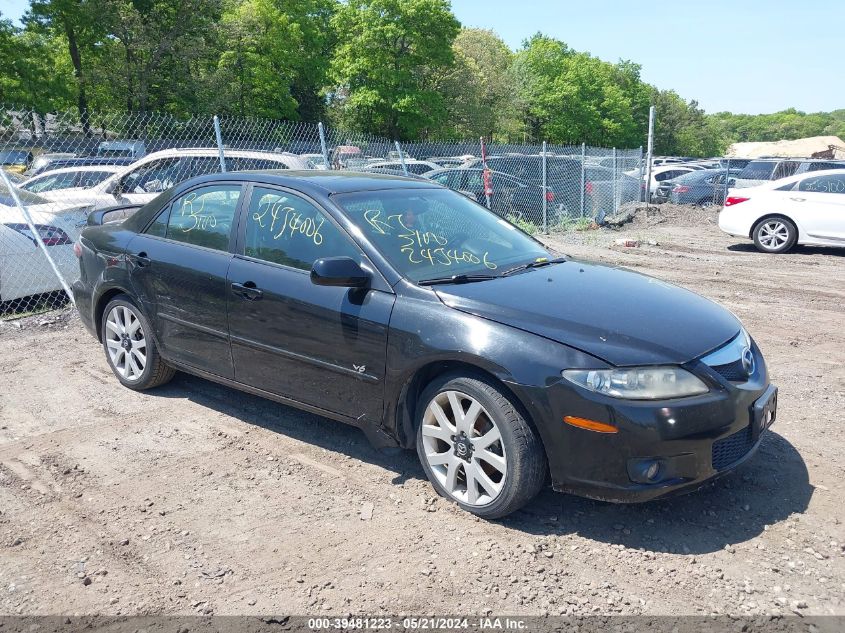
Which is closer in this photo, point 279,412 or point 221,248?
point 221,248

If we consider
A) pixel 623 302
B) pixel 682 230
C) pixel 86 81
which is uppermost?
pixel 86 81

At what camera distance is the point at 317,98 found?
53094 millimetres

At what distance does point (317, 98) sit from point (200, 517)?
2073 inches

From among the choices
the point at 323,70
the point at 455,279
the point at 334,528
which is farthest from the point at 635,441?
the point at 323,70

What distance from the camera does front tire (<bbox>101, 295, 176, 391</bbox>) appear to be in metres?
5.22

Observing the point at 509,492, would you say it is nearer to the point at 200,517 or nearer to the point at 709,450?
the point at 709,450

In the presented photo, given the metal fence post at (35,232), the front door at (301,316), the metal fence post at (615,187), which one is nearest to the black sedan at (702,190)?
the metal fence post at (615,187)

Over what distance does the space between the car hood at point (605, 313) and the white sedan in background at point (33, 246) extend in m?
5.79

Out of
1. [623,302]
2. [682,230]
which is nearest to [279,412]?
[623,302]

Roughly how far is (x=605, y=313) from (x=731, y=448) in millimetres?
866

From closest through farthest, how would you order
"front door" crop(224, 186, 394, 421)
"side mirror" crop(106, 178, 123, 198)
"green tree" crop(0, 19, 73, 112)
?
"front door" crop(224, 186, 394, 421) < "side mirror" crop(106, 178, 123, 198) < "green tree" crop(0, 19, 73, 112)

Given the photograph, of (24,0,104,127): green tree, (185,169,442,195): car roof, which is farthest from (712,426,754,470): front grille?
(24,0,104,127): green tree

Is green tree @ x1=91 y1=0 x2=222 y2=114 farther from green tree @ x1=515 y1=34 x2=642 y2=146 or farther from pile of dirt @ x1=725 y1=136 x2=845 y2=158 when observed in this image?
pile of dirt @ x1=725 y1=136 x2=845 y2=158

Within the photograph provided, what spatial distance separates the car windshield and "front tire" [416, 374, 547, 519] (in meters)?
0.73
